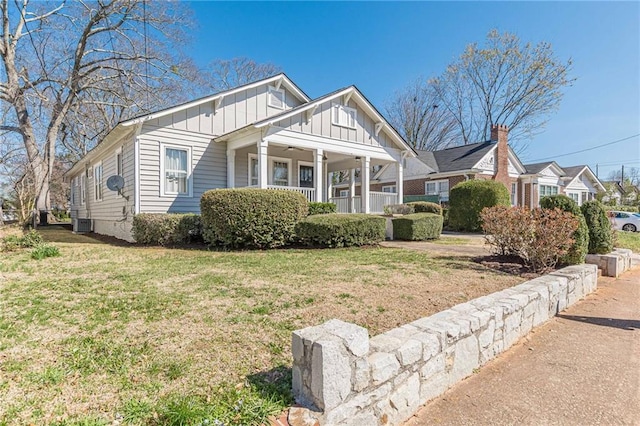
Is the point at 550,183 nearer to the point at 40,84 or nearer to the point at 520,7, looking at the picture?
the point at 520,7

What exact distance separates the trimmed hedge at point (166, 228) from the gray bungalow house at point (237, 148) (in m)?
0.92

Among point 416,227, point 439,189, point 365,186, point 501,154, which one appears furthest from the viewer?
point 439,189

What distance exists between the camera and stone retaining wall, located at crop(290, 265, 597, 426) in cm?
196

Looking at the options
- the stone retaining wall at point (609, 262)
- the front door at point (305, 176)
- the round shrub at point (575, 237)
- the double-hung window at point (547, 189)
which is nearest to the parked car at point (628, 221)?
the double-hung window at point (547, 189)

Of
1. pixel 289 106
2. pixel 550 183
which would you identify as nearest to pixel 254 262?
pixel 289 106

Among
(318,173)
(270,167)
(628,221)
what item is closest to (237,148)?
(270,167)

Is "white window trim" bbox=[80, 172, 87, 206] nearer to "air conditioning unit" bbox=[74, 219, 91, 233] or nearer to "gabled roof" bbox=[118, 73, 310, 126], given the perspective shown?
"air conditioning unit" bbox=[74, 219, 91, 233]

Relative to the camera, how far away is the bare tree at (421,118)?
3359 cm

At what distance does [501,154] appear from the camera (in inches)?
872

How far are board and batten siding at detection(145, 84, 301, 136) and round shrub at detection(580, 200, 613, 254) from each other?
10682 millimetres

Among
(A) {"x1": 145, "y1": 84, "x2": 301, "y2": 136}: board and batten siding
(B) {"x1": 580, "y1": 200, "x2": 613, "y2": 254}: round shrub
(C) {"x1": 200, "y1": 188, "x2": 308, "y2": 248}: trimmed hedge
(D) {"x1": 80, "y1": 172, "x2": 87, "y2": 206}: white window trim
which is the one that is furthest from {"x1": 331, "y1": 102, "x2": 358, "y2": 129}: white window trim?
(D) {"x1": 80, "y1": 172, "x2": 87, "y2": 206}: white window trim

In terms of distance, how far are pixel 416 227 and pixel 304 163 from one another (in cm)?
575

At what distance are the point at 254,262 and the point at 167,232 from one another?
13.5 ft

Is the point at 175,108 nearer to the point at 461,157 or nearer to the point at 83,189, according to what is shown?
the point at 83,189
